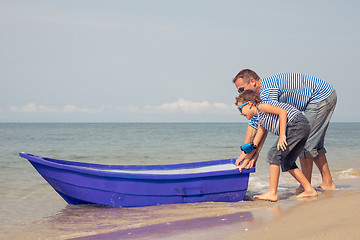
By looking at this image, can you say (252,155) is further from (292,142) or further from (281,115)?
(281,115)

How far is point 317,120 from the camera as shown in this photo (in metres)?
4.60

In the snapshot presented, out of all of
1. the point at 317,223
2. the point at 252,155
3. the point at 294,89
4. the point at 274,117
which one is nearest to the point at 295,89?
the point at 294,89

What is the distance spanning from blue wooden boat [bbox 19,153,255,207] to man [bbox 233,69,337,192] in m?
0.34

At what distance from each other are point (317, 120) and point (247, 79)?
1.07m

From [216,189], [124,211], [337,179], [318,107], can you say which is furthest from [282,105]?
[337,179]

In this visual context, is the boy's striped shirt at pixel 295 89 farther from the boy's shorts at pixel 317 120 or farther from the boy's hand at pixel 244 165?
the boy's hand at pixel 244 165

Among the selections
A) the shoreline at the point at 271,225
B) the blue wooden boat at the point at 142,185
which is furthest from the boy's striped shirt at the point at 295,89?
the shoreline at the point at 271,225

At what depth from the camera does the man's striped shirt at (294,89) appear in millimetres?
4266

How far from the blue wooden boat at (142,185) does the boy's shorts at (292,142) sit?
0.32m

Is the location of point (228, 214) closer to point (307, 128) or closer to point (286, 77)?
point (307, 128)

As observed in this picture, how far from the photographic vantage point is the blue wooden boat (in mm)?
4379

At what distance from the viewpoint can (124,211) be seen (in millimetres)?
4426

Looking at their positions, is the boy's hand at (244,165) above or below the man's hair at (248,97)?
below

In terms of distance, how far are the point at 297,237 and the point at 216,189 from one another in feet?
6.00
